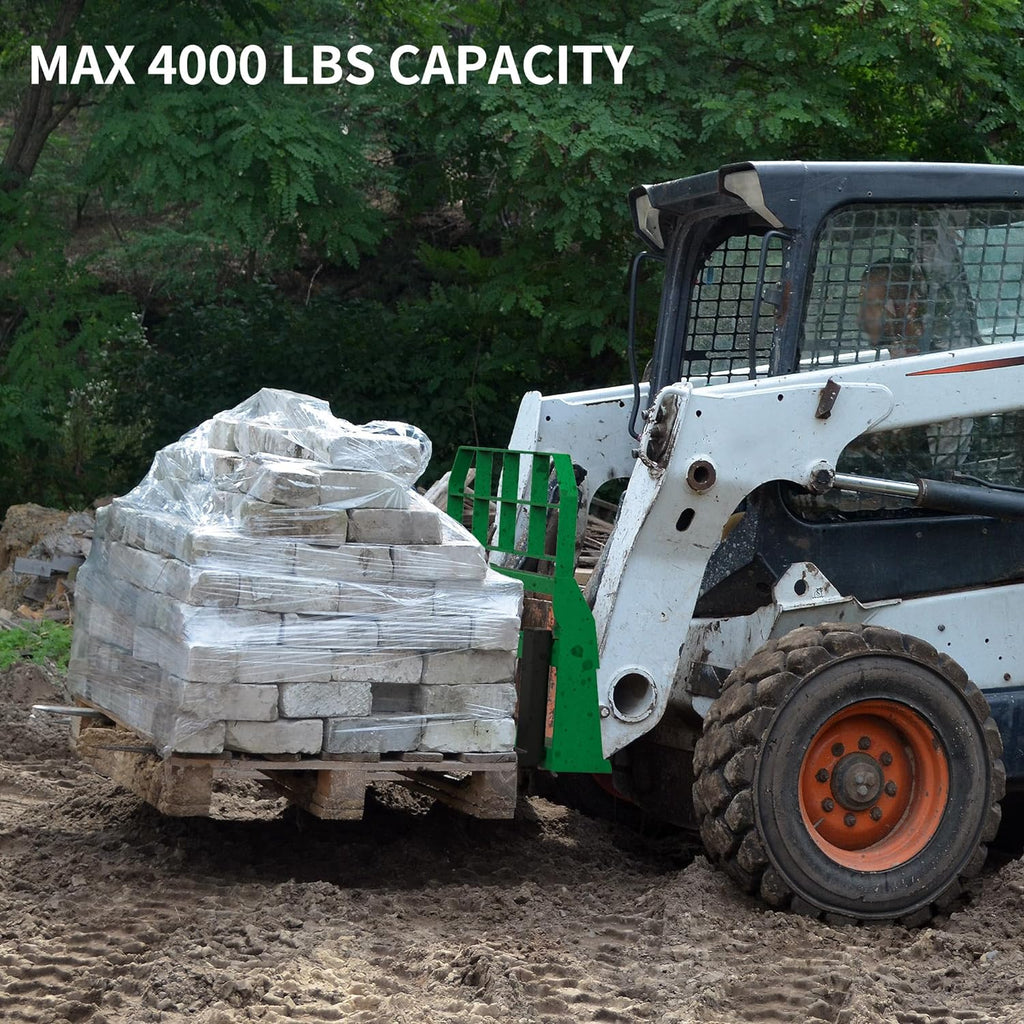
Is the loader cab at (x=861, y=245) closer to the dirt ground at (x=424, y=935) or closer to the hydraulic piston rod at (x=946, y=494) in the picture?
the hydraulic piston rod at (x=946, y=494)

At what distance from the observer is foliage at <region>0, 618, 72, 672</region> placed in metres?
8.83

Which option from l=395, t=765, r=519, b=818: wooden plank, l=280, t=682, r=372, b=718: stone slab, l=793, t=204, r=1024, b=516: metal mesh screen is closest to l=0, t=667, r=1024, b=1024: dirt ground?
l=395, t=765, r=519, b=818: wooden plank

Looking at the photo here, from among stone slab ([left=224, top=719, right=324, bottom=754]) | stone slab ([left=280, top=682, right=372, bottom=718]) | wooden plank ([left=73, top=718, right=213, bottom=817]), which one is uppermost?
stone slab ([left=280, top=682, right=372, bottom=718])

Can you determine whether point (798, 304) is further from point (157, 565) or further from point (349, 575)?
point (157, 565)

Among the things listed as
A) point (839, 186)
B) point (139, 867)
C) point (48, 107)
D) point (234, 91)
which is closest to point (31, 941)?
point (139, 867)

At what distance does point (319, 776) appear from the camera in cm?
477

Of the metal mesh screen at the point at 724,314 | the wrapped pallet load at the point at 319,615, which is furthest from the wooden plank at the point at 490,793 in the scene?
the metal mesh screen at the point at 724,314

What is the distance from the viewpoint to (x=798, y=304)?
200 inches

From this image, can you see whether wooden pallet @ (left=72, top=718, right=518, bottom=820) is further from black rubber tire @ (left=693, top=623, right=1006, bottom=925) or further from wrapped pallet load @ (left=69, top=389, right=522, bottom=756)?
black rubber tire @ (left=693, top=623, right=1006, bottom=925)

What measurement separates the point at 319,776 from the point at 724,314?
99.7 inches

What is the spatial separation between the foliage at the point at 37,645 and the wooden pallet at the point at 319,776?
12.4 ft

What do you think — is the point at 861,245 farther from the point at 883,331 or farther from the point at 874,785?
the point at 874,785

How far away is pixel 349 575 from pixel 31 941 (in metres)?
1.43

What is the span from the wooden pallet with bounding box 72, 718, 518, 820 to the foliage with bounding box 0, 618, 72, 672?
3.79 m
